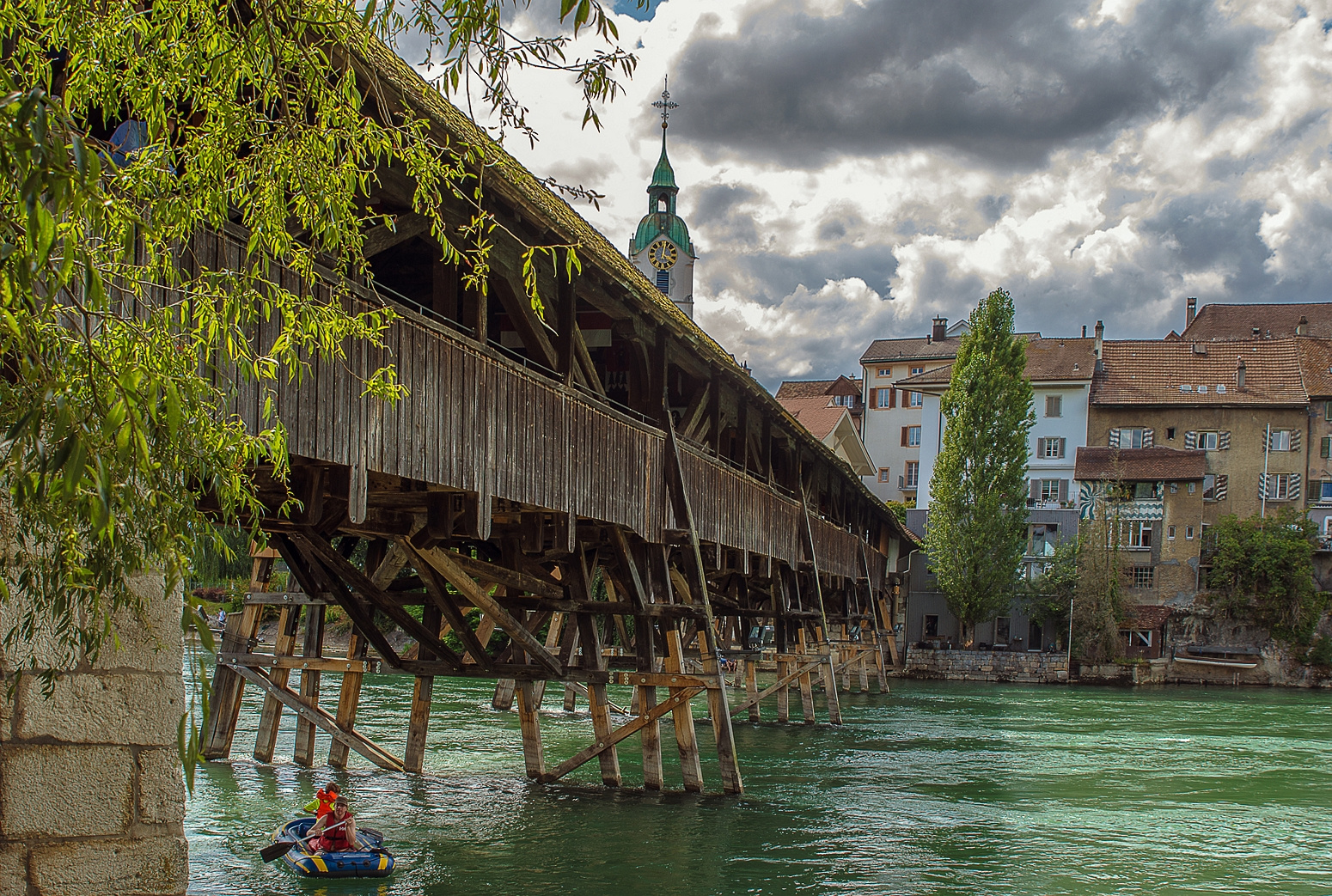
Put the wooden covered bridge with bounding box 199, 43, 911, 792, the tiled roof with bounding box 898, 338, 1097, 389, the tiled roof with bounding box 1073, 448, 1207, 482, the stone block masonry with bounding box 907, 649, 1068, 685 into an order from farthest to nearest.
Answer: the tiled roof with bounding box 898, 338, 1097, 389 < the tiled roof with bounding box 1073, 448, 1207, 482 < the stone block masonry with bounding box 907, 649, 1068, 685 < the wooden covered bridge with bounding box 199, 43, 911, 792

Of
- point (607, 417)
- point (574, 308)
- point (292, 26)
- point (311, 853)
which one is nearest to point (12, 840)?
point (292, 26)

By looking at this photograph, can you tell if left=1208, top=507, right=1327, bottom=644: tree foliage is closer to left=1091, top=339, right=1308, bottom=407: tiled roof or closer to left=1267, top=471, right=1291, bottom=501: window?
left=1267, top=471, right=1291, bottom=501: window

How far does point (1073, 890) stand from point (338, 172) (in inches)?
341

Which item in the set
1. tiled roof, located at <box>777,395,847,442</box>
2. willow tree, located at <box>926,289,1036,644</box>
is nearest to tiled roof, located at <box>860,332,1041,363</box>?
tiled roof, located at <box>777,395,847,442</box>

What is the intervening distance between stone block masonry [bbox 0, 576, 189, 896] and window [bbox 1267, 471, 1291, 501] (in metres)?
47.4

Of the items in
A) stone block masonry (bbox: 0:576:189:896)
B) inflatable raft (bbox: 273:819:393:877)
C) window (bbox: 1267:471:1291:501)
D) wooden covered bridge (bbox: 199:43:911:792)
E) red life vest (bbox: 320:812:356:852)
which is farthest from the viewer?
window (bbox: 1267:471:1291:501)

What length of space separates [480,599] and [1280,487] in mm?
42250

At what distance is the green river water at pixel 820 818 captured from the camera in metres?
9.68

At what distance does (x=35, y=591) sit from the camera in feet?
9.65

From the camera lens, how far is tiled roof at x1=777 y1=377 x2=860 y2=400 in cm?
6456

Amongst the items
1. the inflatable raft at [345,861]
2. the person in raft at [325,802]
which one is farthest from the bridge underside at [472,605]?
the inflatable raft at [345,861]

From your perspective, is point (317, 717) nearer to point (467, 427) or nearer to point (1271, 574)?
point (467, 427)

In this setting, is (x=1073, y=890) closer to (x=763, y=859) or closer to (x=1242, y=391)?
(x=763, y=859)

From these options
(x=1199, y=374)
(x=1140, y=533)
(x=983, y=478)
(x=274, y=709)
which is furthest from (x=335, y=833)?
(x=1199, y=374)
